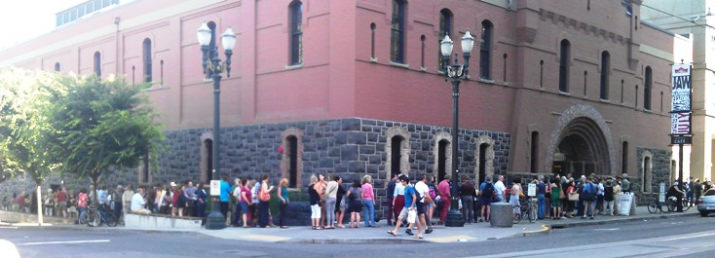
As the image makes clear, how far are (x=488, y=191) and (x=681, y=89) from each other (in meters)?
15.8

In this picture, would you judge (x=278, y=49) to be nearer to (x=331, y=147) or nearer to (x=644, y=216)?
(x=331, y=147)

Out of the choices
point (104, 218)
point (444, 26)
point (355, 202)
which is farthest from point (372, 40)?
point (104, 218)

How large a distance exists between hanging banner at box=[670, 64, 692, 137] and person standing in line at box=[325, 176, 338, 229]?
20.7m

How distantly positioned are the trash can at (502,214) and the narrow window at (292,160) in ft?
24.5

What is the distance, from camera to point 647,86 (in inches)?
1603

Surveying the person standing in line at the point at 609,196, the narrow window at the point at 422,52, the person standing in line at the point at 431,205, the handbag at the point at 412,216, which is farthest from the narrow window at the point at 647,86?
the handbag at the point at 412,216

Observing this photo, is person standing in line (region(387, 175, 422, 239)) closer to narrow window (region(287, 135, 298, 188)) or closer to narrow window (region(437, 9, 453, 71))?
narrow window (region(287, 135, 298, 188))

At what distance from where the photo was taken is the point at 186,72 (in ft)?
104

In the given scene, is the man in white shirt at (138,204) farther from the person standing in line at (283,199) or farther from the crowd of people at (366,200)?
the person standing in line at (283,199)

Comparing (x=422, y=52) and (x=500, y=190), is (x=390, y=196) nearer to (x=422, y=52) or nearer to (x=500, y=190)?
(x=500, y=190)

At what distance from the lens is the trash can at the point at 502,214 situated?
22219 mm

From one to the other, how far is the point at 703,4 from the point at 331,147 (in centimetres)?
3114

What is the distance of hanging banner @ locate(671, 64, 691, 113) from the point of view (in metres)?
35.2

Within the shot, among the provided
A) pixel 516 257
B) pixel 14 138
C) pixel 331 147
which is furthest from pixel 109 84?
pixel 516 257
